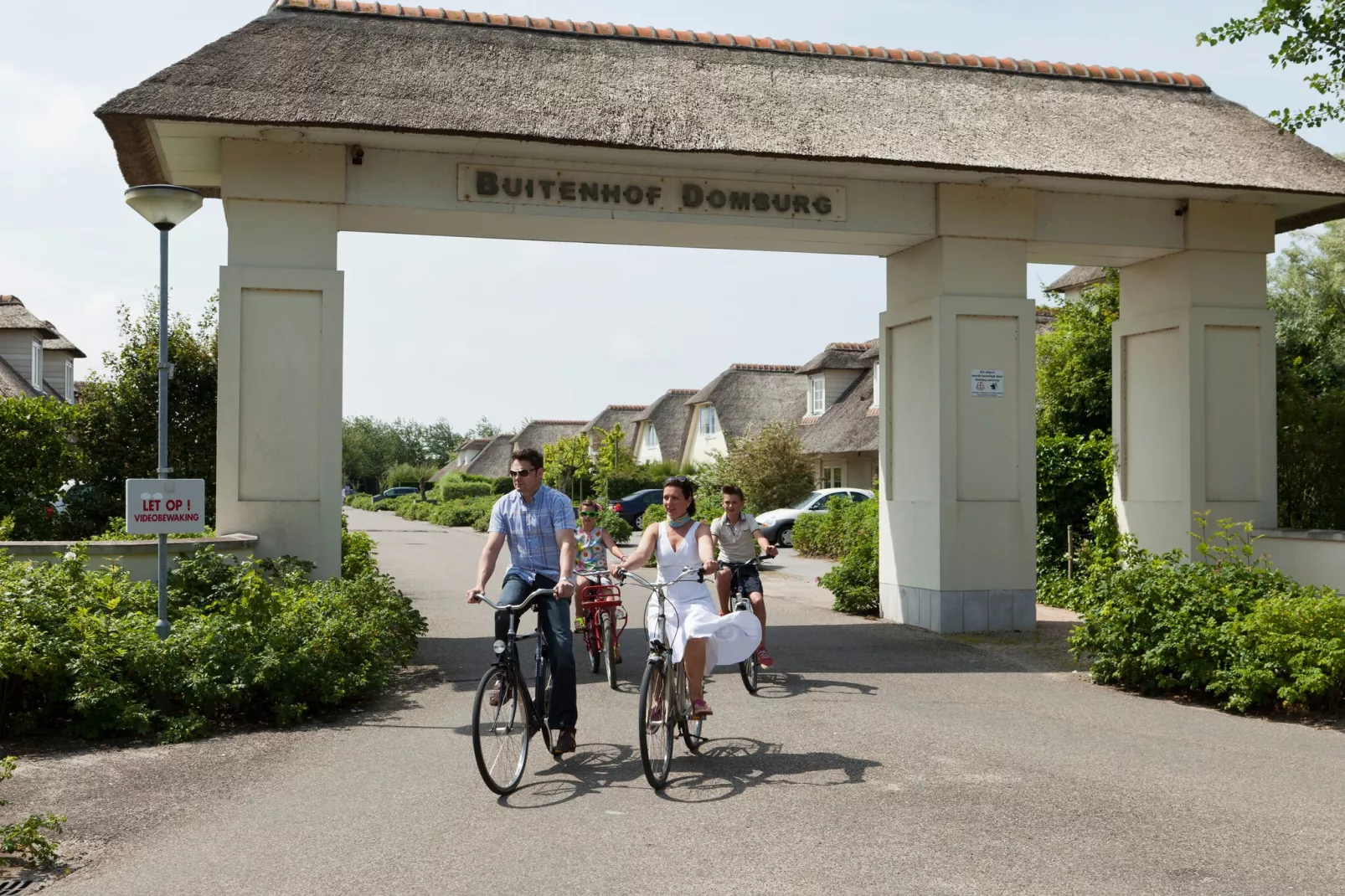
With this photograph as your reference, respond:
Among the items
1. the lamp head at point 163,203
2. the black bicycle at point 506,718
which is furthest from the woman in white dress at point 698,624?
the lamp head at point 163,203

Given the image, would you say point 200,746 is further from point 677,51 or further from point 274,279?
point 677,51

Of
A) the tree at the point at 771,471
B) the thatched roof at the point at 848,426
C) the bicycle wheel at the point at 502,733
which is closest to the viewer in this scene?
the bicycle wheel at the point at 502,733

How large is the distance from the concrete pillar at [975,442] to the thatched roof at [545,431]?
254 feet

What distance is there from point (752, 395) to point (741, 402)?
78 centimetres

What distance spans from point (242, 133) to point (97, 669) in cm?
566

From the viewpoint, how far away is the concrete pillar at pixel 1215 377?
1431cm

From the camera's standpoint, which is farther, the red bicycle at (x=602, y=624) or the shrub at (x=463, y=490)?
the shrub at (x=463, y=490)

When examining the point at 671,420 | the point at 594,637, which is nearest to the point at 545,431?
the point at 671,420

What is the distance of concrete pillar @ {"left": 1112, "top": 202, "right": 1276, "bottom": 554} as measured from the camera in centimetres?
1431

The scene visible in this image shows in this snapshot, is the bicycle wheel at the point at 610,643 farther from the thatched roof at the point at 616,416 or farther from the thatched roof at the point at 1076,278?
the thatched roof at the point at 616,416

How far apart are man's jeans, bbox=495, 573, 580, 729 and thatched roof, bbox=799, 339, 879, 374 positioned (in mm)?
41349

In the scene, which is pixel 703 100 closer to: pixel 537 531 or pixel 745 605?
pixel 745 605

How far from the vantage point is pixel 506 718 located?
6785mm

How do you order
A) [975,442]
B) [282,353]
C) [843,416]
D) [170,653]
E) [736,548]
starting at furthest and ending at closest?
[843,416]
[975,442]
[282,353]
[736,548]
[170,653]
